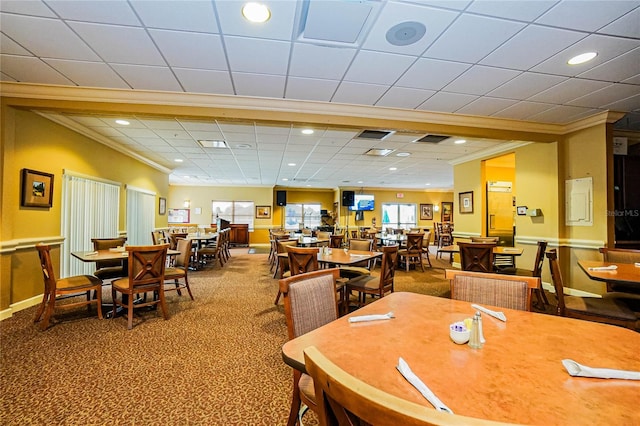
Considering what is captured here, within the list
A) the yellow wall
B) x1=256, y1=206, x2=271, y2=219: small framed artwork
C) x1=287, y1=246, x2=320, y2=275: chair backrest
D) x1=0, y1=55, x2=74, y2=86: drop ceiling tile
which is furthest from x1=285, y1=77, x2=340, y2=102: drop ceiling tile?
x1=256, y1=206, x2=271, y2=219: small framed artwork

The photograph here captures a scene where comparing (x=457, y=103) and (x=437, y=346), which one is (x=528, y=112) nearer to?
(x=457, y=103)

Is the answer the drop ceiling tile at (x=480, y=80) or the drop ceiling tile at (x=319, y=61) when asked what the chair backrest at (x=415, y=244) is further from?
the drop ceiling tile at (x=319, y=61)

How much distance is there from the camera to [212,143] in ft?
19.5

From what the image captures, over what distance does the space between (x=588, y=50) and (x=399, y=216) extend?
11.9 metres

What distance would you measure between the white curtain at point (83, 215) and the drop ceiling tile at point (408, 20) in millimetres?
5181

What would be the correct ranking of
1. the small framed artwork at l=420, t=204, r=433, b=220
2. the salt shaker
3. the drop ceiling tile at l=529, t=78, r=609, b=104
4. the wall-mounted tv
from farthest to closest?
1. the small framed artwork at l=420, t=204, r=433, b=220
2. the wall-mounted tv
3. the drop ceiling tile at l=529, t=78, r=609, b=104
4. the salt shaker

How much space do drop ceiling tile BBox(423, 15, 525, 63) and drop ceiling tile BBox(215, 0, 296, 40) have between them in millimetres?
1378

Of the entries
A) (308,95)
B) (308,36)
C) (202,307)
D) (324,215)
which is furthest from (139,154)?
(324,215)

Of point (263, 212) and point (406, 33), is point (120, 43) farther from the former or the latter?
point (263, 212)

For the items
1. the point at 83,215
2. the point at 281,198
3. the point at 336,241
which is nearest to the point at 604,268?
the point at 336,241

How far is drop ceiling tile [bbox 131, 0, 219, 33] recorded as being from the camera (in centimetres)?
218

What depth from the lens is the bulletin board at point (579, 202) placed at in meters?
4.47

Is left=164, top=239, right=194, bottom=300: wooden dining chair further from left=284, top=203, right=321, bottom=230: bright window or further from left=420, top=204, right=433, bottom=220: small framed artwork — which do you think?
left=420, top=204, right=433, bottom=220: small framed artwork

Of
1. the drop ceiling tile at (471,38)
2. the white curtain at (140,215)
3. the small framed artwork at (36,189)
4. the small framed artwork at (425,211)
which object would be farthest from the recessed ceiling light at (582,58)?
the small framed artwork at (425,211)
